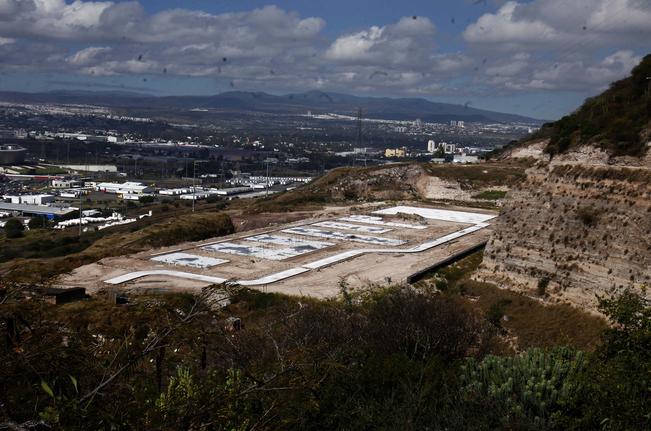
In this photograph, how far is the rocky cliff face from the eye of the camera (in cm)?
2142

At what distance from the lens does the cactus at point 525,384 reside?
427 inches

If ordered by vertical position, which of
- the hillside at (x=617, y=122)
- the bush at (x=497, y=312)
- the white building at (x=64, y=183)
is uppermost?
the hillside at (x=617, y=122)

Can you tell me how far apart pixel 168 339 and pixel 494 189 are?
200 feet

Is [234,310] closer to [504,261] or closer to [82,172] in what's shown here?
[504,261]

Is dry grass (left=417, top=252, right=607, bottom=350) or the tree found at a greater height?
the tree

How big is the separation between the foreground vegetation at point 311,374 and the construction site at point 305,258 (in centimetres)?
838

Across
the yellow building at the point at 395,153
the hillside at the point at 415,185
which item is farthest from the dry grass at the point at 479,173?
the yellow building at the point at 395,153

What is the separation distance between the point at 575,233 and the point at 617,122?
595cm

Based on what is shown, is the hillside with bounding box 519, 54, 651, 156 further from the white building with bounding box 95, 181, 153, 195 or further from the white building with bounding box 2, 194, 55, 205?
the white building with bounding box 95, 181, 153, 195

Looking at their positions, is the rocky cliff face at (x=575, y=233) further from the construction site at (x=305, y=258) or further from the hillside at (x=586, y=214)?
the construction site at (x=305, y=258)

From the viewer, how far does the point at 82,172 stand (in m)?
126

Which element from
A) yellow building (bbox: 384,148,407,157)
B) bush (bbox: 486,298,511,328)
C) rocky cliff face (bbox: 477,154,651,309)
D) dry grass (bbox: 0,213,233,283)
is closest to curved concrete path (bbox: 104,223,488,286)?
dry grass (bbox: 0,213,233,283)

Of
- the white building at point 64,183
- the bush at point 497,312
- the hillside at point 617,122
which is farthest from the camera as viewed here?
the white building at point 64,183

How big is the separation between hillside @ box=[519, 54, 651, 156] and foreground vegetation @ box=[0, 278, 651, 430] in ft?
33.0
